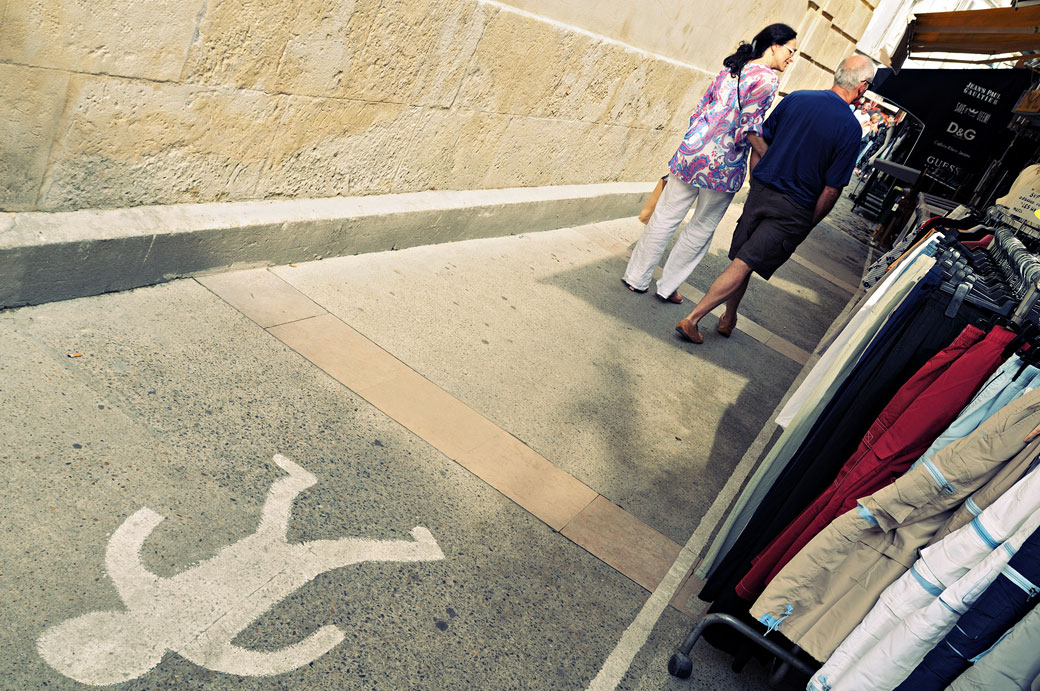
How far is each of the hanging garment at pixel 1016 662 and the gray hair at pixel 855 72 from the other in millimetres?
4148

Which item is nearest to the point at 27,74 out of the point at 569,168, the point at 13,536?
the point at 13,536

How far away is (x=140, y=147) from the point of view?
3.91 metres

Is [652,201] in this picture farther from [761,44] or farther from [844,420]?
[844,420]

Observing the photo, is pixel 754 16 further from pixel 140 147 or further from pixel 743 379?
pixel 140 147

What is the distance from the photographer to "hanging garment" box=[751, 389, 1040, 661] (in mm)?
2301

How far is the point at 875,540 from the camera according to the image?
2.57m

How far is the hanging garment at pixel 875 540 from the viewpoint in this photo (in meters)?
2.30

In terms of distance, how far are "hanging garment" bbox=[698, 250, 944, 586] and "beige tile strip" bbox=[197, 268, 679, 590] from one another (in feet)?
1.29

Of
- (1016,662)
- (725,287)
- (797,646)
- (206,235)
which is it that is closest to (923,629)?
(1016,662)

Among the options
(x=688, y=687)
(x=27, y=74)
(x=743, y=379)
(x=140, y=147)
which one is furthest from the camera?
(x=743, y=379)

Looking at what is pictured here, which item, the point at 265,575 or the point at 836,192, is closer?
the point at 265,575

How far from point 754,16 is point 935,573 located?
30.7ft

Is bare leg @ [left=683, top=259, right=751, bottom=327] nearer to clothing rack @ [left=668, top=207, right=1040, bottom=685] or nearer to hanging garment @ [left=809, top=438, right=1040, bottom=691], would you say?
clothing rack @ [left=668, top=207, right=1040, bottom=685]

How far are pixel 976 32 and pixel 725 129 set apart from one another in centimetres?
502
